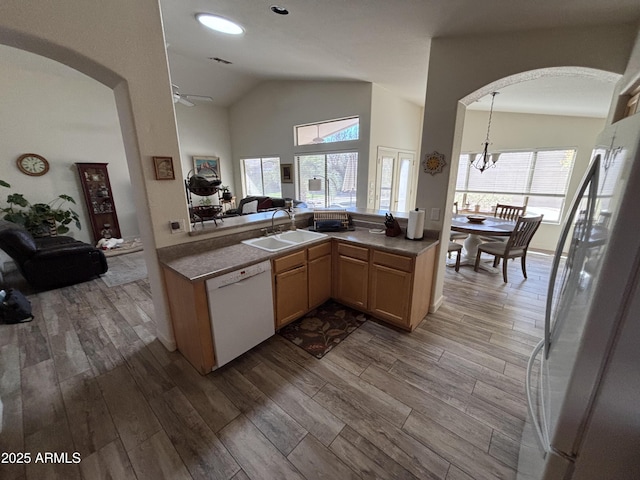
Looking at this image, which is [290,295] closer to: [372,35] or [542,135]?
[372,35]

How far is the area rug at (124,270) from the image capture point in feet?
12.3

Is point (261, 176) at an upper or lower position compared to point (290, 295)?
upper

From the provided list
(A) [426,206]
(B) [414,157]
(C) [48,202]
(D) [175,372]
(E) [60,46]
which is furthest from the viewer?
(B) [414,157]

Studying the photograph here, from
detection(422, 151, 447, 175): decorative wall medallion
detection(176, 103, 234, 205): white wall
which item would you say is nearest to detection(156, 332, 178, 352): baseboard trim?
detection(422, 151, 447, 175): decorative wall medallion

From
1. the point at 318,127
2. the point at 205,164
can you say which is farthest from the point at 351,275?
the point at 205,164

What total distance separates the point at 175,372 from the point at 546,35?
3.83 metres

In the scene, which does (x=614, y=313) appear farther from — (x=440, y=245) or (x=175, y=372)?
(x=175, y=372)

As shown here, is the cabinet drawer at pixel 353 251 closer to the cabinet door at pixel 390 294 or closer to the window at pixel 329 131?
the cabinet door at pixel 390 294

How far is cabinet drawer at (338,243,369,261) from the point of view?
8.52ft

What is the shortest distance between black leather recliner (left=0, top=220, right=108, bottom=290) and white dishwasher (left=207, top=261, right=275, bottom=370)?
122 inches

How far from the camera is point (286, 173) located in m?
6.62

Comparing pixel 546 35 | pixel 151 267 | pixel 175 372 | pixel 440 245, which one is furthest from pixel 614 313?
pixel 151 267

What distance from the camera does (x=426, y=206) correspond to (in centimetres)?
262

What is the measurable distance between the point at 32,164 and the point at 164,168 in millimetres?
4880
